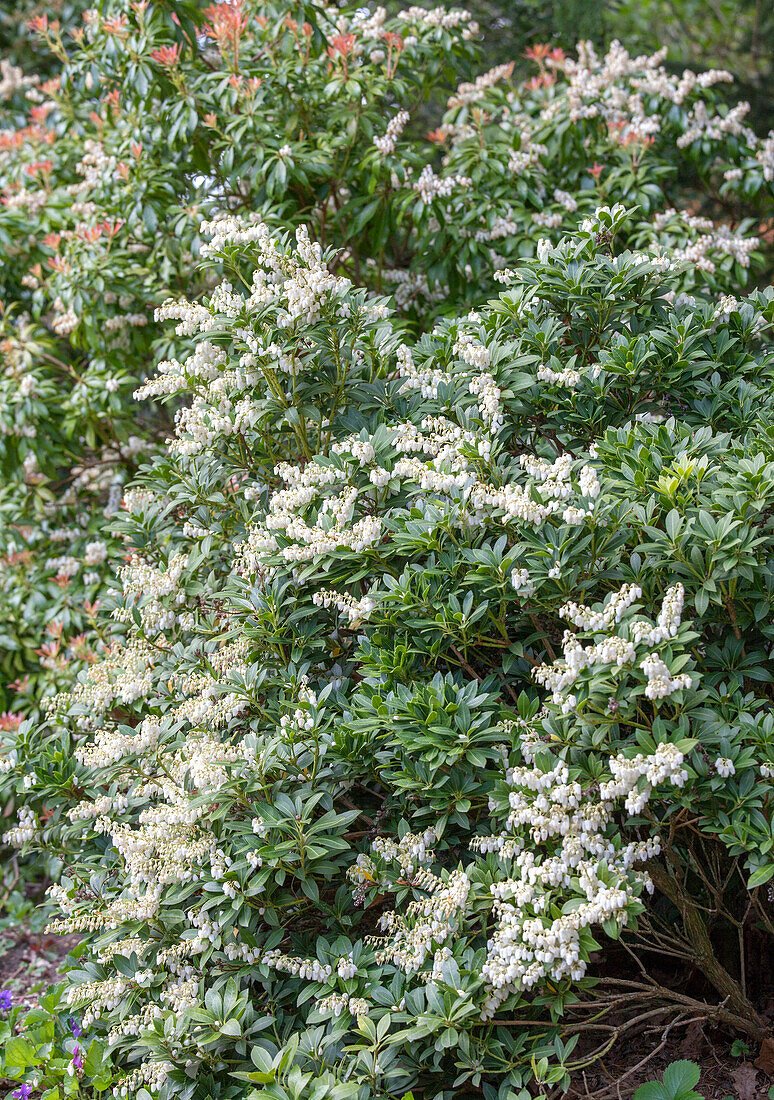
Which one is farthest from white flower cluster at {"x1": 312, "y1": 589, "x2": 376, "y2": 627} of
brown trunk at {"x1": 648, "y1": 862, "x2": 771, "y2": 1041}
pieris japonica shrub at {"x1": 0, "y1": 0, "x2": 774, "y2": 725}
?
pieris japonica shrub at {"x1": 0, "y1": 0, "x2": 774, "y2": 725}

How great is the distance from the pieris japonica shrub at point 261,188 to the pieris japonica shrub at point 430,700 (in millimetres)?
1188

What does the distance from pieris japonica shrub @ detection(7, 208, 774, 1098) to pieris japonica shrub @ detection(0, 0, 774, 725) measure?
1188 millimetres

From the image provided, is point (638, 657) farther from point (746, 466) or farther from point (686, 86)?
point (686, 86)

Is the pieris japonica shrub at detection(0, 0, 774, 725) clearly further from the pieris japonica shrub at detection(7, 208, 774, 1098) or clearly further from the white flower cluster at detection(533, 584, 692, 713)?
the white flower cluster at detection(533, 584, 692, 713)

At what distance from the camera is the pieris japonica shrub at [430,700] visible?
2.25m

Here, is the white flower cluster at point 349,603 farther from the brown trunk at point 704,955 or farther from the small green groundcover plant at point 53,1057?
the small green groundcover plant at point 53,1057

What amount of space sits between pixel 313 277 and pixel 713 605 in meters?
1.52

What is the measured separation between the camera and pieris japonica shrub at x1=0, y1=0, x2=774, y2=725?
4250 mm

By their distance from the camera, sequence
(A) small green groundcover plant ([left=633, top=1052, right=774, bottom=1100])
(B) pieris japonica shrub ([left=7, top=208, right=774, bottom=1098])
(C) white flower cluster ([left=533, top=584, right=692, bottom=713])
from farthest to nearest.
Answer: (A) small green groundcover plant ([left=633, top=1052, right=774, bottom=1100]) → (B) pieris japonica shrub ([left=7, top=208, right=774, bottom=1098]) → (C) white flower cluster ([left=533, top=584, right=692, bottom=713])

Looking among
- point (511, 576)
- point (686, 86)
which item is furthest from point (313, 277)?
point (686, 86)

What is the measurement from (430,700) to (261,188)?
9.32ft

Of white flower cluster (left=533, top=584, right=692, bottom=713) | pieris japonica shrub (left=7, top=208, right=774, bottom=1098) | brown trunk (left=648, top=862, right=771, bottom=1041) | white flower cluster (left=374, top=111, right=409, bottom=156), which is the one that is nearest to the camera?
white flower cluster (left=533, top=584, right=692, bottom=713)

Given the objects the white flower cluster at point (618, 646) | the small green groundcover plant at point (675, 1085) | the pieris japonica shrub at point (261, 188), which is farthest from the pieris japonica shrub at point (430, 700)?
the pieris japonica shrub at point (261, 188)

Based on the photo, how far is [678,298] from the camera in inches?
126
